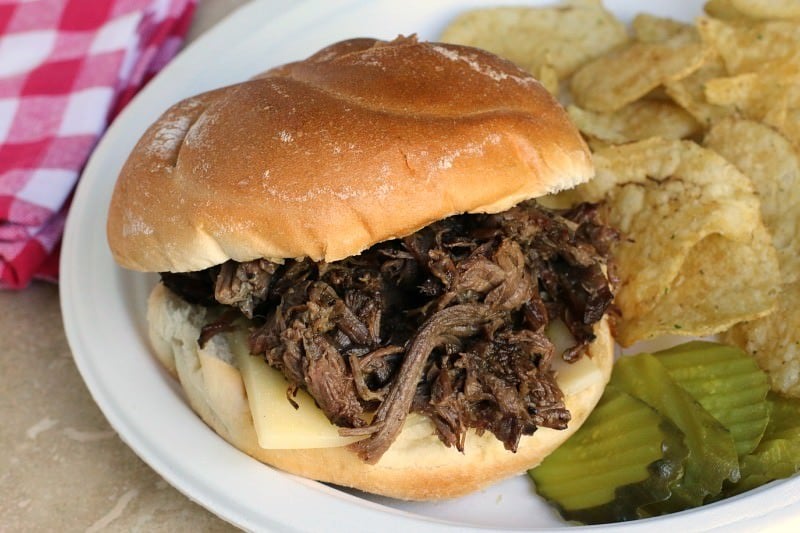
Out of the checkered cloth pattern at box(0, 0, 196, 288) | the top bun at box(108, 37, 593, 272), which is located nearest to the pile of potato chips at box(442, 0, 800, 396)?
the top bun at box(108, 37, 593, 272)

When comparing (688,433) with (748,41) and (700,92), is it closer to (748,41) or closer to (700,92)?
(700,92)

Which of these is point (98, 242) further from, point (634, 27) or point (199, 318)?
point (634, 27)

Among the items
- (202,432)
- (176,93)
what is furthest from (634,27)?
(202,432)

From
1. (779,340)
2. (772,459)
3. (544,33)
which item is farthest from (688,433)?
(544,33)

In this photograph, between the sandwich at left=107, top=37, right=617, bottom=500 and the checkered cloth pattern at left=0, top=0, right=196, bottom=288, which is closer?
the sandwich at left=107, top=37, right=617, bottom=500

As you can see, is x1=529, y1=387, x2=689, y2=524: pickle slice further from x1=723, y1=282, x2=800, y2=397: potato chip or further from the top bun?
the top bun

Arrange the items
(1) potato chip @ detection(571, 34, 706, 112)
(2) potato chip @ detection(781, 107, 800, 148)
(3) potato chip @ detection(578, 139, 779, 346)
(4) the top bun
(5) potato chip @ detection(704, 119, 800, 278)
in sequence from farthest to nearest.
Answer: (1) potato chip @ detection(571, 34, 706, 112), (2) potato chip @ detection(781, 107, 800, 148), (5) potato chip @ detection(704, 119, 800, 278), (3) potato chip @ detection(578, 139, 779, 346), (4) the top bun
